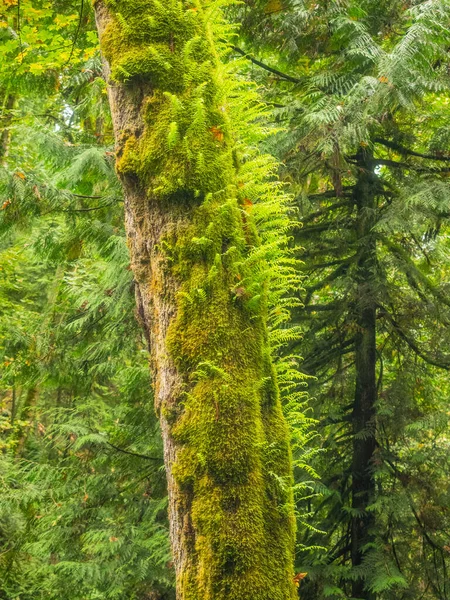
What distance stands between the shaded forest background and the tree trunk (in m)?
0.02

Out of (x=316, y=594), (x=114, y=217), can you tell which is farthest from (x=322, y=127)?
(x=316, y=594)

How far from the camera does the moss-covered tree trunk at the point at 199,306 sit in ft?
5.89

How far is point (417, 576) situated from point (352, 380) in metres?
2.47

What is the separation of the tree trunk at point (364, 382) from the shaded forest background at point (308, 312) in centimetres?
2

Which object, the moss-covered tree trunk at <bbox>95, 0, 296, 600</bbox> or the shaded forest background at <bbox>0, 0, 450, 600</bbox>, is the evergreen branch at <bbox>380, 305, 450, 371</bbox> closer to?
the shaded forest background at <bbox>0, 0, 450, 600</bbox>

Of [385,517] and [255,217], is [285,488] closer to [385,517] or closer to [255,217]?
[255,217]

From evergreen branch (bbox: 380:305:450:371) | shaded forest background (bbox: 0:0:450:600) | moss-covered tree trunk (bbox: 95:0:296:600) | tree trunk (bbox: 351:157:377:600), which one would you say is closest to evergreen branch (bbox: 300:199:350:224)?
shaded forest background (bbox: 0:0:450:600)

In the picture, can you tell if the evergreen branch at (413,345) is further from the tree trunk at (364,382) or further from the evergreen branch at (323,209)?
the evergreen branch at (323,209)

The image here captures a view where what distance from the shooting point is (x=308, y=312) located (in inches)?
275

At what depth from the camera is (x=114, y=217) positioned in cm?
626

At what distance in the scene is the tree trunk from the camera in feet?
20.5

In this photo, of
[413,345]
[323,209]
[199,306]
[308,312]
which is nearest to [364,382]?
[413,345]

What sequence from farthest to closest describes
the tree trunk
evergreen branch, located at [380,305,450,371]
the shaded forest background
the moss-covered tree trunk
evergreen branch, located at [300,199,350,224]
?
evergreen branch, located at [300,199,350,224] < evergreen branch, located at [380,305,450,371] < the tree trunk < the shaded forest background < the moss-covered tree trunk

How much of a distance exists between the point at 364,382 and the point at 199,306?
5284mm
